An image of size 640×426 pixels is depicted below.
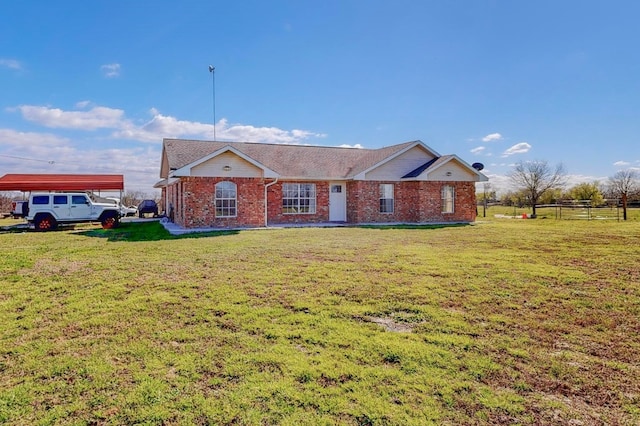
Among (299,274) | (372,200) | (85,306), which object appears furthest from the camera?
(372,200)

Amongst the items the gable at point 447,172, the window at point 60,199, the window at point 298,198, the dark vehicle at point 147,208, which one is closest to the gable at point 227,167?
the window at point 298,198

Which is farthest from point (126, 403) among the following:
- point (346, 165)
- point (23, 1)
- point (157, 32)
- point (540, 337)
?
point (346, 165)

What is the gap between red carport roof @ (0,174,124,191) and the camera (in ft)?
76.2

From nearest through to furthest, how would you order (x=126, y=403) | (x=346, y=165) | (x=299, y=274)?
(x=126, y=403), (x=299, y=274), (x=346, y=165)

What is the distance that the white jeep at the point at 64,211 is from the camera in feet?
55.9

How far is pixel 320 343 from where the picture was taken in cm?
427

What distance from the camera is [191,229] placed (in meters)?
16.7

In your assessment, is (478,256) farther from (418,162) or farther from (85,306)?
(418,162)

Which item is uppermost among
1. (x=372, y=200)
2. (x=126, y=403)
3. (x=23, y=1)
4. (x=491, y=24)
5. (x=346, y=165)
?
(x=491, y=24)

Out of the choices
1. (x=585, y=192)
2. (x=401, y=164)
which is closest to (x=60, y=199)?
(x=401, y=164)

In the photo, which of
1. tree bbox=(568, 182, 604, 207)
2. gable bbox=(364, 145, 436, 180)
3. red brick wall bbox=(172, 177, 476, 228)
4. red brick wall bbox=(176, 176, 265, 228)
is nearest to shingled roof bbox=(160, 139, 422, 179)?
gable bbox=(364, 145, 436, 180)

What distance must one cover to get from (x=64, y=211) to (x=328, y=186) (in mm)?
13316

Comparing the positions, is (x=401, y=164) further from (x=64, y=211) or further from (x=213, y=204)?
(x=64, y=211)

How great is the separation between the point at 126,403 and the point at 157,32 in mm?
13933
